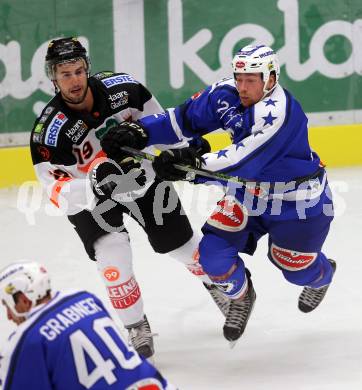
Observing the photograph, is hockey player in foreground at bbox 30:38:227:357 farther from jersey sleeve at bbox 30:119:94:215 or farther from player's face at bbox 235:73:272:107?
player's face at bbox 235:73:272:107

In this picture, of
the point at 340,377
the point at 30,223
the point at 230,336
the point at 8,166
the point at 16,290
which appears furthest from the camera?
the point at 8,166

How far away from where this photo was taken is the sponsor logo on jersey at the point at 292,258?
389cm

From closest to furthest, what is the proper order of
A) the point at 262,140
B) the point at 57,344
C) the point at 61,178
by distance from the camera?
the point at 57,344, the point at 262,140, the point at 61,178

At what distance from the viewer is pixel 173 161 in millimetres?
3611

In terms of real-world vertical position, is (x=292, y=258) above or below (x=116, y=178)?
below

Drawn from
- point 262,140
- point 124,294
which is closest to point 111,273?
point 124,294

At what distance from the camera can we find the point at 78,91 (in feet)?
12.8

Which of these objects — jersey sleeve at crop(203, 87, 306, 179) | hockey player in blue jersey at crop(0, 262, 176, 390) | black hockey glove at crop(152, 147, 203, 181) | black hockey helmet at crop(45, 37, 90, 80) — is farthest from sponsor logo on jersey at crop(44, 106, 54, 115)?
hockey player in blue jersey at crop(0, 262, 176, 390)

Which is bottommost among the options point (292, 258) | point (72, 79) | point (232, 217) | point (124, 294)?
point (124, 294)

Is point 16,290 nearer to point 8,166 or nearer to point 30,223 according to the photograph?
point 30,223

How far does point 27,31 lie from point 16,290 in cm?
401

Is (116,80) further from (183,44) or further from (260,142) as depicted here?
(183,44)

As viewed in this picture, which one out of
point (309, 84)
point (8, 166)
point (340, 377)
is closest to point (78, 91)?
point (340, 377)

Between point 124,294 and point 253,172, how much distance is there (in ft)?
2.11
